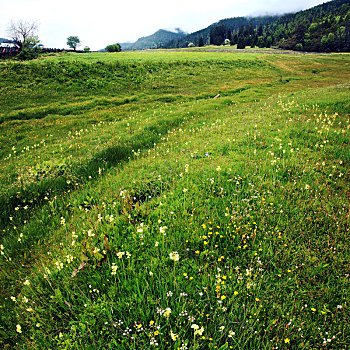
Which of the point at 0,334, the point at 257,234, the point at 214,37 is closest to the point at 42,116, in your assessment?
the point at 0,334

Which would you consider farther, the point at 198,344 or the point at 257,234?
the point at 257,234

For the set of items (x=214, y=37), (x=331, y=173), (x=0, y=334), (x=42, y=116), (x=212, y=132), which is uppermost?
(x=214, y=37)

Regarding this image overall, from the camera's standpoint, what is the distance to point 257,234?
3.88 metres

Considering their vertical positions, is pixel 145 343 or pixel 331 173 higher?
pixel 331 173

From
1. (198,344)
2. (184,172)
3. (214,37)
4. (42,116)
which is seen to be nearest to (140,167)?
(184,172)

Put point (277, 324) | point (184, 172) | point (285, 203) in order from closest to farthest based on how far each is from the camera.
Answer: point (277, 324) < point (285, 203) < point (184, 172)

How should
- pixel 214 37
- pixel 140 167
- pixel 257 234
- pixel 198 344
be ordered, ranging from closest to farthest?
pixel 198 344 < pixel 257 234 < pixel 140 167 < pixel 214 37

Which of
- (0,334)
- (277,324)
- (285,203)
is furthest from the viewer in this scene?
(285,203)

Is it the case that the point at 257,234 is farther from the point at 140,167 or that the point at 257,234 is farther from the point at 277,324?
the point at 140,167

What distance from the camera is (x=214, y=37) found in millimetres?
176375

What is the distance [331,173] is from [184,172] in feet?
13.2

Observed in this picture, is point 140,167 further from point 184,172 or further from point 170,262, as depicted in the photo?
point 170,262

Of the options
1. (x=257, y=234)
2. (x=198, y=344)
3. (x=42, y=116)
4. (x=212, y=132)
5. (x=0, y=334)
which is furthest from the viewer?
(x=42, y=116)

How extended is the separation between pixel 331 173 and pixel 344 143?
276cm
